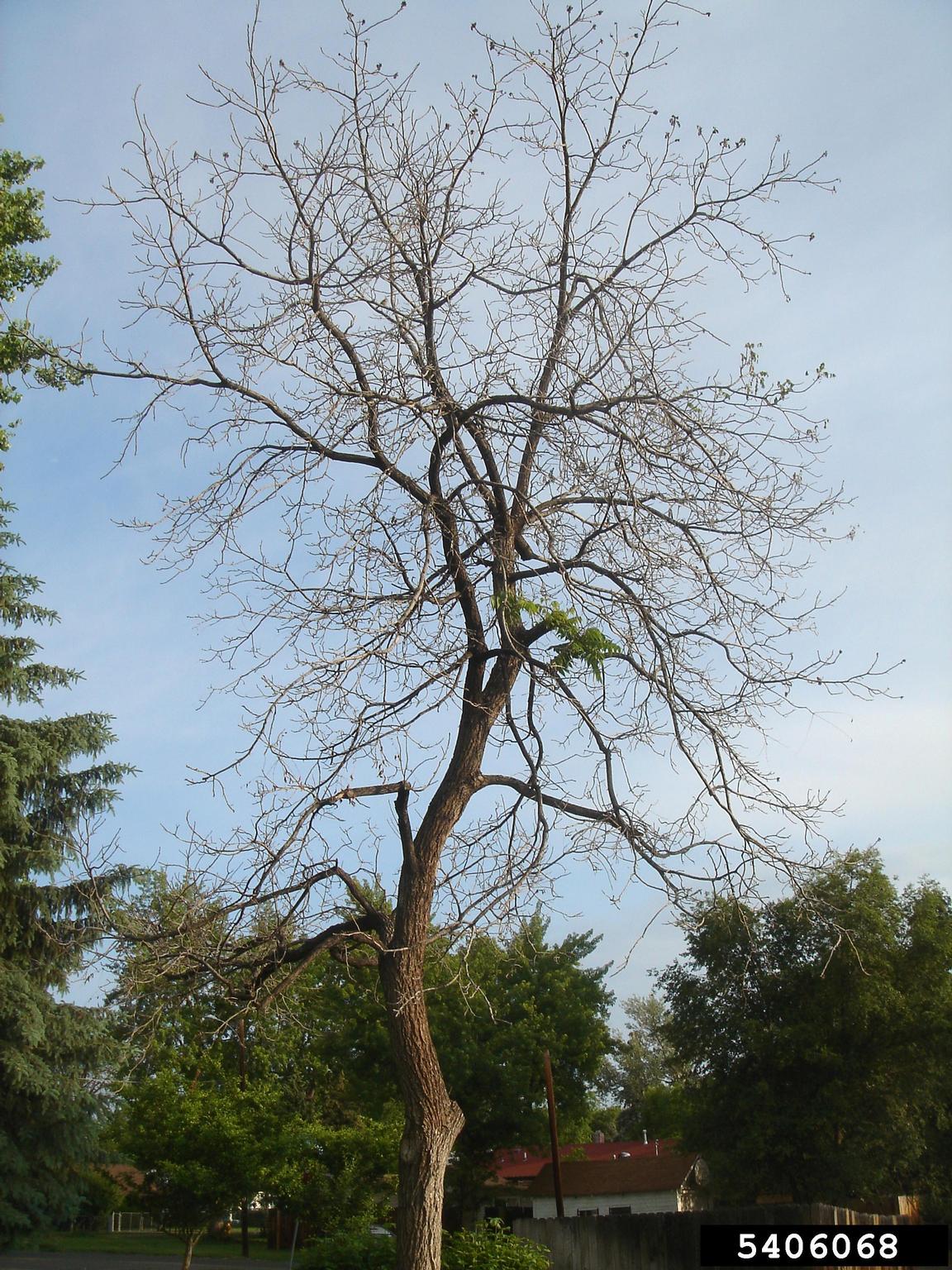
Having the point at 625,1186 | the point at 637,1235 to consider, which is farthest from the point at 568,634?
the point at 625,1186

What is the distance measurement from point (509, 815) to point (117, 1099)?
14686mm

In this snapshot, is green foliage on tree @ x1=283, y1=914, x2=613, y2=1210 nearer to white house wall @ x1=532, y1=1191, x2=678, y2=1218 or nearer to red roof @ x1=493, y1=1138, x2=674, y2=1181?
white house wall @ x1=532, y1=1191, x2=678, y2=1218

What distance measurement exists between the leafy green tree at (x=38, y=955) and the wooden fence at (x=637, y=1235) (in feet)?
22.6

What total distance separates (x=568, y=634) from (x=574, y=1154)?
1365 inches

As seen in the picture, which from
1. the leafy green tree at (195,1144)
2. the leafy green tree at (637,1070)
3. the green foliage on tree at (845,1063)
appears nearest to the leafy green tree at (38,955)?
the leafy green tree at (195,1144)

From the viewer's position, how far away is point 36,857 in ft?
57.2

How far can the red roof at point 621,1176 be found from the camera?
3275cm

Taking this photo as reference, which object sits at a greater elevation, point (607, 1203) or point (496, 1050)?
point (496, 1050)

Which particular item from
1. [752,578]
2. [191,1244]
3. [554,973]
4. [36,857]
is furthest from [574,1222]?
[554,973]

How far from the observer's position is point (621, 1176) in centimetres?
3375

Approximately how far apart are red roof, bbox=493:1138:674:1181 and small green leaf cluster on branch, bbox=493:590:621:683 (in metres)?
32.6

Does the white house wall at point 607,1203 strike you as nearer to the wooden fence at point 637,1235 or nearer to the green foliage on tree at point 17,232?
the wooden fence at point 637,1235

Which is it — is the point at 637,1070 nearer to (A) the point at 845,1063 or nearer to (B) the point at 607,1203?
(B) the point at 607,1203

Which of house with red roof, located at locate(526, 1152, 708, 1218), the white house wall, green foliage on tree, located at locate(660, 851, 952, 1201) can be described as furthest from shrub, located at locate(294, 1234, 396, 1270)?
the white house wall
